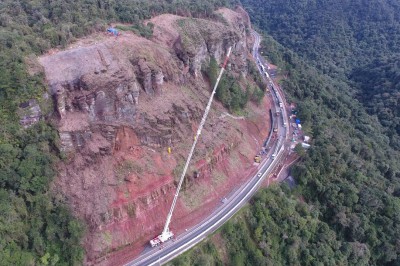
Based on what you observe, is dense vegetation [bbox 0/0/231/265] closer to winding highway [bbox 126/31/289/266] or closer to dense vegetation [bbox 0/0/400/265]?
dense vegetation [bbox 0/0/400/265]

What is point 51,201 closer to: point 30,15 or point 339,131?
point 30,15

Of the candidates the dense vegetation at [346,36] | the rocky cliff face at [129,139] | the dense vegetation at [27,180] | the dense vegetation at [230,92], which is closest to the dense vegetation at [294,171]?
the dense vegetation at [27,180]

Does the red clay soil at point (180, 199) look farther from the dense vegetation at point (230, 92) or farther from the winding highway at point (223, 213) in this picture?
the dense vegetation at point (230, 92)

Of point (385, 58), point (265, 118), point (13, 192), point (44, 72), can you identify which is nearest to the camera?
point (13, 192)

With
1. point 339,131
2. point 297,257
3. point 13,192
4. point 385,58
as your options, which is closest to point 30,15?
point 13,192

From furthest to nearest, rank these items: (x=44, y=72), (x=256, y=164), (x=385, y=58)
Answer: (x=385, y=58)
(x=256, y=164)
(x=44, y=72)

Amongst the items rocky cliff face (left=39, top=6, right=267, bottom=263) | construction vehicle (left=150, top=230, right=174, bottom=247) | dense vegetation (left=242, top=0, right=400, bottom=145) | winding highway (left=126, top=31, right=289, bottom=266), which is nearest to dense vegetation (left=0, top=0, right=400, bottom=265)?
winding highway (left=126, top=31, right=289, bottom=266)
